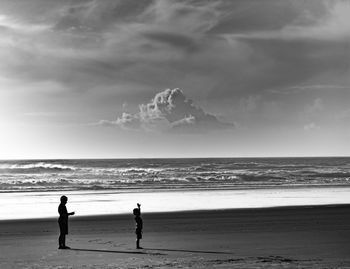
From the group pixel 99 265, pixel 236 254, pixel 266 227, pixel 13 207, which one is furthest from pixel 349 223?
pixel 13 207

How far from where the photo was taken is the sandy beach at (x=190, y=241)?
1137 centimetres

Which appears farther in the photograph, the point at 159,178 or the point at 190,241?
the point at 159,178

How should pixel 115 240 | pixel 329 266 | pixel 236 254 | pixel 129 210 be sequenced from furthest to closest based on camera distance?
pixel 129 210
pixel 115 240
pixel 236 254
pixel 329 266

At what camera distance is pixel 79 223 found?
1900 centimetres

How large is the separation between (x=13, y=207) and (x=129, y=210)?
6.88m

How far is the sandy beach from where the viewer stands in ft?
37.3

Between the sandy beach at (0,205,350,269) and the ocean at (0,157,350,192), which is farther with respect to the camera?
the ocean at (0,157,350,192)

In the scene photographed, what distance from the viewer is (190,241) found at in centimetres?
1447

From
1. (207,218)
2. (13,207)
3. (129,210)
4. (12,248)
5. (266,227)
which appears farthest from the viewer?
(13,207)

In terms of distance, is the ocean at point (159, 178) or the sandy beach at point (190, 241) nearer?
the sandy beach at point (190, 241)

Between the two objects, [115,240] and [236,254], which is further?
[115,240]

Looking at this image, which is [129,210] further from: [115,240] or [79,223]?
[115,240]

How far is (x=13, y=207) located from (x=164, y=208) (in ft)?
26.7

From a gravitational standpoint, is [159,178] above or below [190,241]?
above
